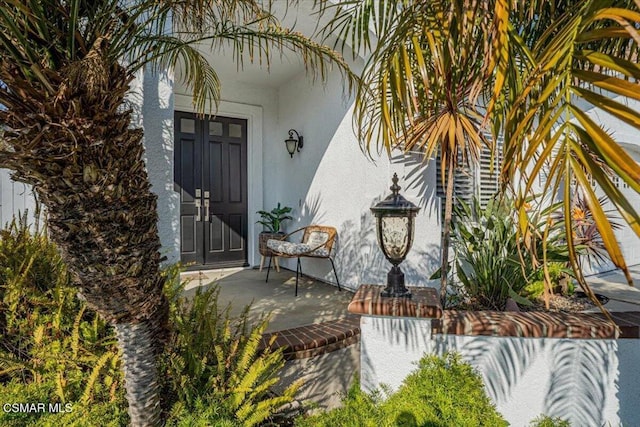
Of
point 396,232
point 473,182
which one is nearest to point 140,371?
point 396,232

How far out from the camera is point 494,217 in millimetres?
2924

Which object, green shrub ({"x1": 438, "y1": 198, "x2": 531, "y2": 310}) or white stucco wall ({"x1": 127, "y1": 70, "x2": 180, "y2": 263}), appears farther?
white stucco wall ({"x1": 127, "y1": 70, "x2": 180, "y2": 263})

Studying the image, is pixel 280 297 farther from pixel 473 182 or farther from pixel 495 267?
pixel 473 182

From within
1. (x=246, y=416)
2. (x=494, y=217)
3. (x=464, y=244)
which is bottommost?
(x=246, y=416)

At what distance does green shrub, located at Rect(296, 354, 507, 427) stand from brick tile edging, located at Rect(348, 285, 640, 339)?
0.18 metres

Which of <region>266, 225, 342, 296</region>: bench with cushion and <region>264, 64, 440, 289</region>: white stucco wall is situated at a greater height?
A: <region>264, 64, 440, 289</region>: white stucco wall

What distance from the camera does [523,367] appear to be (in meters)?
1.90

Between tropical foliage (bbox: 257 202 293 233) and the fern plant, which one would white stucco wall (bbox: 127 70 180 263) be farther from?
tropical foliage (bbox: 257 202 293 233)

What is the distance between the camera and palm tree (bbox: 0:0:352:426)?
3.98 feet

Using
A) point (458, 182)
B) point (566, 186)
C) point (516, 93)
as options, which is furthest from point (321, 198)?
point (566, 186)

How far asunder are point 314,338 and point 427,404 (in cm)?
109

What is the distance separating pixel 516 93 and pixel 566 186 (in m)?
0.57

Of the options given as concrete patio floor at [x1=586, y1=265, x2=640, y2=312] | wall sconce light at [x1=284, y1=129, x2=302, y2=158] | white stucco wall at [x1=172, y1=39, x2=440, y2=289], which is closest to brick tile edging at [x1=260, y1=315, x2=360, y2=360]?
white stucco wall at [x1=172, y1=39, x2=440, y2=289]

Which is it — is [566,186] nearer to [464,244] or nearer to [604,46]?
[604,46]
